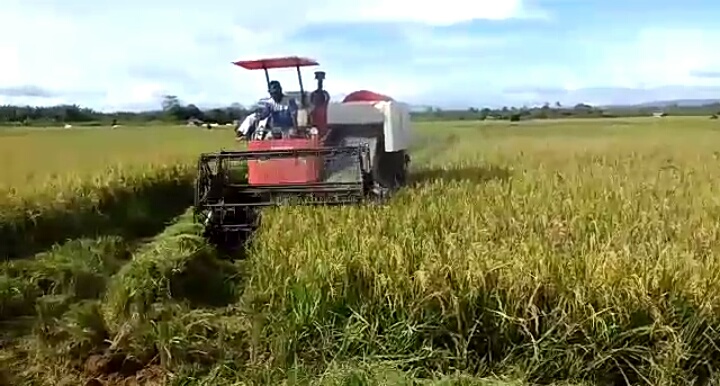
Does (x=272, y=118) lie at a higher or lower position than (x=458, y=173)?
higher

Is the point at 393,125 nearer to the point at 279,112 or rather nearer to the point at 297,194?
the point at 279,112

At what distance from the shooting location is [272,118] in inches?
412

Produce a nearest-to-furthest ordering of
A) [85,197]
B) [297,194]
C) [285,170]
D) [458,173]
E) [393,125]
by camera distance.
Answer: [297,194] → [285,170] → [85,197] → [393,125] → [458,173]

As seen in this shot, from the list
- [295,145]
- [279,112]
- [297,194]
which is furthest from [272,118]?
[297,194]

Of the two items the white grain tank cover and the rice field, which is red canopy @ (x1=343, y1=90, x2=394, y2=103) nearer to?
the white grain tank cover

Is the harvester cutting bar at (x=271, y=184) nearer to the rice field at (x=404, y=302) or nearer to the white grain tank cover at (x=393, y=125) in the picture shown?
the rice field at (x=404, y=302)

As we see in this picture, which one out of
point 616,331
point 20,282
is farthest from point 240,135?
point 616,331

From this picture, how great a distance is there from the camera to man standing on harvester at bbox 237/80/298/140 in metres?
10.4

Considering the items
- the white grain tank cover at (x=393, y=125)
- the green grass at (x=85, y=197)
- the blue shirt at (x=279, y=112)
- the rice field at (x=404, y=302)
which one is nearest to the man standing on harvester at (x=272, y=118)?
the blue shirt at (x=279, y=112)

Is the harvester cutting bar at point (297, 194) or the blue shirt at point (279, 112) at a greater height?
the blue shirt at point (279, 112)

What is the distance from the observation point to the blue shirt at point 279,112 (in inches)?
411

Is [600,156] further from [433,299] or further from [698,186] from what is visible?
[433,299]

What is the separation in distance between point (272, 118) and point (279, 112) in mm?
116

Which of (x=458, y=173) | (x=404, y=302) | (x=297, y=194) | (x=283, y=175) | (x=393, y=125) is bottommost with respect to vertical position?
(x=458, y=173)
